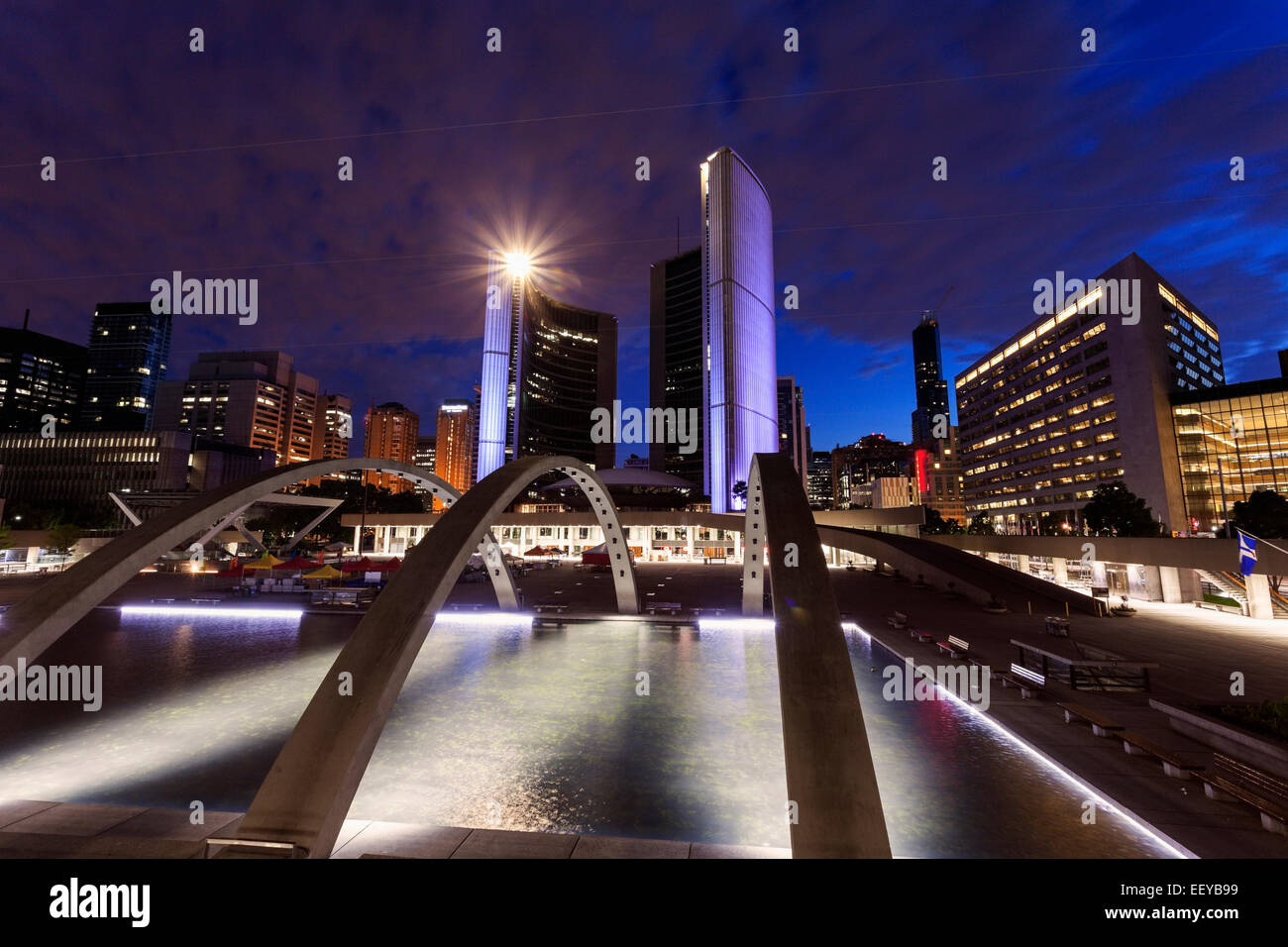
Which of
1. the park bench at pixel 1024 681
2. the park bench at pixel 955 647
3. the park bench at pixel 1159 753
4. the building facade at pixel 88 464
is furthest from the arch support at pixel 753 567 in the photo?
the building facade at pixel 88 464

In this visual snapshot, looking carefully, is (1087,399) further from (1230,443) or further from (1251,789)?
(1251,789)

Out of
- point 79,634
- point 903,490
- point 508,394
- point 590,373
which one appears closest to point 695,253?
point 590,373

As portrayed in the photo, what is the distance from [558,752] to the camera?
1100 cm

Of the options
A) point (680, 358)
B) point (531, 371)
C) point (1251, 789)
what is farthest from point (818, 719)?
point (680, 358)

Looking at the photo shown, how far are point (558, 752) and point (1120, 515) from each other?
56.9m

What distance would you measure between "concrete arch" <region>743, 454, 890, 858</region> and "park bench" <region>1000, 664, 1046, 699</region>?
30.5ft

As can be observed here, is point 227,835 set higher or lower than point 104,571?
lower

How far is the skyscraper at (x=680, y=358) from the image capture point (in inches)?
6127

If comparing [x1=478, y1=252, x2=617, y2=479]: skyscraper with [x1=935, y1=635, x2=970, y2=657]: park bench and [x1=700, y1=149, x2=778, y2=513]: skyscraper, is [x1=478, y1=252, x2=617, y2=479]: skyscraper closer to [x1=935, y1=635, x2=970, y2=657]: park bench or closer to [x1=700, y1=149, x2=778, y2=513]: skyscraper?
[x1=700, y1=149, x2=778, y2=513]: skyscraper

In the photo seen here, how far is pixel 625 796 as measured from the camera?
30.2 feet

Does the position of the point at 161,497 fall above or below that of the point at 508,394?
below

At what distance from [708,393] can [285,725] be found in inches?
4676

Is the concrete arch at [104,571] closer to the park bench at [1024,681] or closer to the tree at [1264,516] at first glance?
the park bench at [1024,681]
